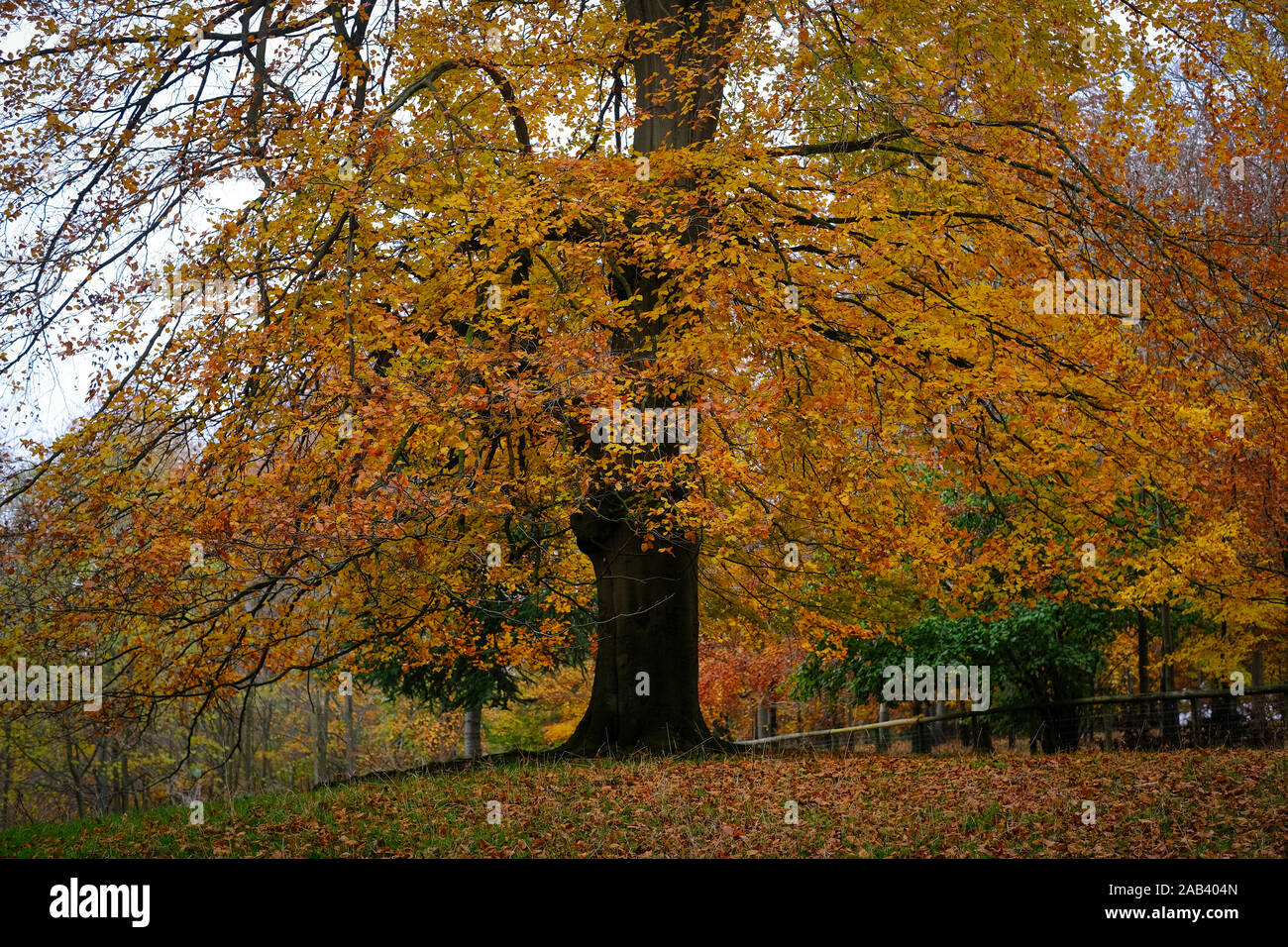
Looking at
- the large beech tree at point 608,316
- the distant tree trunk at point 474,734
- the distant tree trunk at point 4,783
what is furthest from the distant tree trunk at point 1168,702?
the distant tree trunk at point 4,783

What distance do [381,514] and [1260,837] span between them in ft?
21.1

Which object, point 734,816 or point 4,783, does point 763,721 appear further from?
point 734,816

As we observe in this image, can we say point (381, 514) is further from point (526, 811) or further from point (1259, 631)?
point (1259, 631)

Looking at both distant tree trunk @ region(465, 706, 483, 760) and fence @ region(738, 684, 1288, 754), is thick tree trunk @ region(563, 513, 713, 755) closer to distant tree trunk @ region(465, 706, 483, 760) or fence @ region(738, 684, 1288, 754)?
fence @ region(738, 684, 1288, 754)

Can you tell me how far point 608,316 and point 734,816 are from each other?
463 cm

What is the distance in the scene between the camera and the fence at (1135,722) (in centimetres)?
1647

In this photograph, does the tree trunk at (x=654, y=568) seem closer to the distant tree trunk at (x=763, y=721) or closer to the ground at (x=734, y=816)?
the ground at (x=734, y=816)

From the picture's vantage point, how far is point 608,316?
9.73m

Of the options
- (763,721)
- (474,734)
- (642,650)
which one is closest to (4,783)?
(474,734)

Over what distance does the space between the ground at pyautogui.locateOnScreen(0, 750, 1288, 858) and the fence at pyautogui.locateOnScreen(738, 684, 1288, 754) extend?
19.2ft

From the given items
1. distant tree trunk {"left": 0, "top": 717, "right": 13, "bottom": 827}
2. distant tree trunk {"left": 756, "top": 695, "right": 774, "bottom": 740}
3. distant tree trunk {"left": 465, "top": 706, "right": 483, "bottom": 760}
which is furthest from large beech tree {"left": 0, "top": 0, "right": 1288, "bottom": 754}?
distant tree trunk {"left": 756, "top": 695, "right": 774, "bottom": 740}

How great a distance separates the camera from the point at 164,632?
832cm

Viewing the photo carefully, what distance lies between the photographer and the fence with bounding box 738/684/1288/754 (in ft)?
54.0
